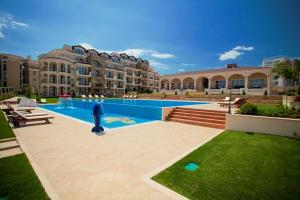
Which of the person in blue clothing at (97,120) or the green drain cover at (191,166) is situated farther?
the person in blue clothing at (97,120)

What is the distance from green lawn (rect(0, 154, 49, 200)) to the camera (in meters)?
2.86

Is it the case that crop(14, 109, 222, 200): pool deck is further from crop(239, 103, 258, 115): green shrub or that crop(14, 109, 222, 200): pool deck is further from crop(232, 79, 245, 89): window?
crop(232, 79, 245, 89): window

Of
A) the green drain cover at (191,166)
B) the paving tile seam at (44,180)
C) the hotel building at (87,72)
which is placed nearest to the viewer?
the paving tile seam at (44,180)

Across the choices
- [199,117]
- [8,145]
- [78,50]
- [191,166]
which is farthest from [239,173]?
[78,50]

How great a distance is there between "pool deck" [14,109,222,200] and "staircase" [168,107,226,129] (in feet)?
8.30

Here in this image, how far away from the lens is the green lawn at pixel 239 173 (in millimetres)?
3082

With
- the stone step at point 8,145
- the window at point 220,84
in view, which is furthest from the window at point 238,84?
the stone step at point 8,145

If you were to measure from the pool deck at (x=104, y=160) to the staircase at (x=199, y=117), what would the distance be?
2529mm

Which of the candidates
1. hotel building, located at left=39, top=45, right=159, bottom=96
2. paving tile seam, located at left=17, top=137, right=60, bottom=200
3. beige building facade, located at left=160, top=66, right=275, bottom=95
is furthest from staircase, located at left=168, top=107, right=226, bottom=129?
hotel building, located at left=39, top=45, right=159, bottom=96

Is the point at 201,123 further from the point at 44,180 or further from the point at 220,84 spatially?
the point at 220,84

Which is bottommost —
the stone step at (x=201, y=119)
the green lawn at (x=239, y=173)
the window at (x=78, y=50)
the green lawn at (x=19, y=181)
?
the green lawn at (x=239, y=173)

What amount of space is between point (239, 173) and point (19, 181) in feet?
16.5

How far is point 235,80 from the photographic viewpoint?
34344 millimetres

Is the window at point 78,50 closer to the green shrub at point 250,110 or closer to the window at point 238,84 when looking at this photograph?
the window at point 238,84
